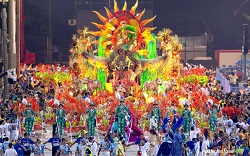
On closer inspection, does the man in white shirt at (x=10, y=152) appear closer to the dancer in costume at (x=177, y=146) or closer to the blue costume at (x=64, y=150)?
the blue costume at (x=64, y=150)

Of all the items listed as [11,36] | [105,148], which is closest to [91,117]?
[105,148]

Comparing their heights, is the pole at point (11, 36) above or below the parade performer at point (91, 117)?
above

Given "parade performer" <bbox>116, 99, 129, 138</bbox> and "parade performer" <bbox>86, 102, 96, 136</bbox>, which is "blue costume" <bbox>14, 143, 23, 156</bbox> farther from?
"parade performer" <bbox>86, 102, 96, 136</bbox>

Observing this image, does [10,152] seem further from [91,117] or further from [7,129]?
[91,117]

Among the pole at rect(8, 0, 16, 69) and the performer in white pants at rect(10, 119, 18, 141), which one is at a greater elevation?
the pole at rect(8, 0, 16, 69)

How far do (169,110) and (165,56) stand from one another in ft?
50.4

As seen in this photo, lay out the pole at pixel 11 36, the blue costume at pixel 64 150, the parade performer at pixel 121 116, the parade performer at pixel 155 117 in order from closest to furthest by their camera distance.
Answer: the blue costume at pixel 64 150 < the parade performer at pixel 121 116 < the parade performer at pixel 155 117 < the pole at pixel 11 36

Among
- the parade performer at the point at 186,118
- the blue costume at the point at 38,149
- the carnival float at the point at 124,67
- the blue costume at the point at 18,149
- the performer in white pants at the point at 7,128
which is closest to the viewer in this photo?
the blue costume at the point at 18,149

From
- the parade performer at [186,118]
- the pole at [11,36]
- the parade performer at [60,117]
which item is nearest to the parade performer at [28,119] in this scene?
the parade performer at [60,117]

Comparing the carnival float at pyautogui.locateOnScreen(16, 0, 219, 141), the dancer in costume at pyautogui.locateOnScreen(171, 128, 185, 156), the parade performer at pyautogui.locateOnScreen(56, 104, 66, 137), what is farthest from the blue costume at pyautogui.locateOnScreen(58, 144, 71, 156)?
the carnival float at pyautogui.locateOnScreen(16, 0, 219, 141)

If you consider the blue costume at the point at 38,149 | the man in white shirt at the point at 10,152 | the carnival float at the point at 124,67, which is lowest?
the blue costume at the point at 38,149

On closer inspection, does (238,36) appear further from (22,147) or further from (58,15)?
(22,147)

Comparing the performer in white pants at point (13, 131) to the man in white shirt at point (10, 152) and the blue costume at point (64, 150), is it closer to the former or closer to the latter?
the blue costume at point (64, 150)

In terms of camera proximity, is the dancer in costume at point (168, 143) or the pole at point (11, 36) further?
the pole at point (11, 36)
